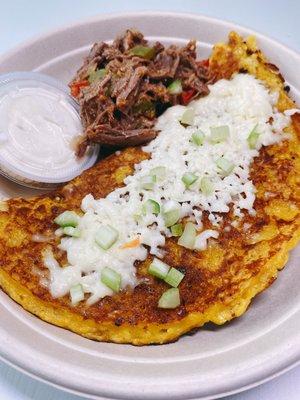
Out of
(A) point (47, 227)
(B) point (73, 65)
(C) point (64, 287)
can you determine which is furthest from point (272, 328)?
(B) point (73, 65)

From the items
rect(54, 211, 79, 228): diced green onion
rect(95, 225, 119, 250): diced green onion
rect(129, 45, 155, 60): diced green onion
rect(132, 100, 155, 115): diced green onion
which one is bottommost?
rect(54, 211, 79, 228): diced green onion

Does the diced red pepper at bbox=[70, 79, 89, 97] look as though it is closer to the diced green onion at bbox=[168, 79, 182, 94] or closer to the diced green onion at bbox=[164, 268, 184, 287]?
the diced green onion at bbox=[168, 79, 182, 94]

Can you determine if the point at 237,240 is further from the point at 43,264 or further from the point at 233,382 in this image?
the point at 43,264

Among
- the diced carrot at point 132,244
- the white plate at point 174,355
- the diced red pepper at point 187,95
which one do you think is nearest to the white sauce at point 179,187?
the diced carrot at point 132,244

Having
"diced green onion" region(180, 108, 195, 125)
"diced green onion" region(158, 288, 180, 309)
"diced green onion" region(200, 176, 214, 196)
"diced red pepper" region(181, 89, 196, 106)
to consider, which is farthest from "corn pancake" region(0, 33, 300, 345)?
"diced red pepper" region(181, 89, 196, 106)

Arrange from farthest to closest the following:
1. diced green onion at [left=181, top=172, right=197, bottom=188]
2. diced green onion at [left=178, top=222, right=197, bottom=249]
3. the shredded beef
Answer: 1. the shredded beef
2. diced green onion at [left=181, top=172, right=197, bottom=188]
3. diced green onion at [left=178, top=222, right=197, bottom=249]

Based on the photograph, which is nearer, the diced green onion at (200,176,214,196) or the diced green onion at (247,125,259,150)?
the diced green onion at (200,176,214,196)

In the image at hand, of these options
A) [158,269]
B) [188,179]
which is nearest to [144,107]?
[188,179]
